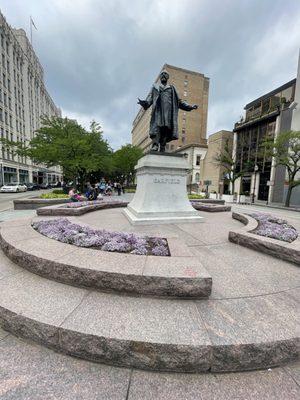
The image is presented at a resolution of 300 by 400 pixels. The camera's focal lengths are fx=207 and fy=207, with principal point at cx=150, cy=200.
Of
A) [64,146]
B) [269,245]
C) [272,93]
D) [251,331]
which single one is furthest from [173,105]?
[272,93]

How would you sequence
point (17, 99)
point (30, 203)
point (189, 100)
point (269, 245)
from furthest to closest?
1. point (189, 100)
2. point (17, 99)
3. point (30, 203)
4. point (269, 245)

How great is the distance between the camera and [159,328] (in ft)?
7.52

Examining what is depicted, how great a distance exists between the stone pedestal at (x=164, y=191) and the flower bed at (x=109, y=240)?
2.56 meters

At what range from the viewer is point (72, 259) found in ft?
11.0

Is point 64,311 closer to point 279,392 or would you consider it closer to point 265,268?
point 279,392

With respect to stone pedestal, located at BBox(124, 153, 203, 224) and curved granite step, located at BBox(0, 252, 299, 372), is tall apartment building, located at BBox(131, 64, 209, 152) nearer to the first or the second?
stone pedestal, located at BBox(124, 153, 203, 224)

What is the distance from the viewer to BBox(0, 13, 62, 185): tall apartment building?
139 feet

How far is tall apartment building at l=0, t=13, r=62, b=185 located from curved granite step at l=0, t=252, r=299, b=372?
37.7 metres

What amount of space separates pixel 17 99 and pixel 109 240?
60.2m

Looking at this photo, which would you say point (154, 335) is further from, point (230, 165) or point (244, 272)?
point (230, 165)

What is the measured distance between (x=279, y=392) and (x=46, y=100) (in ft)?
305

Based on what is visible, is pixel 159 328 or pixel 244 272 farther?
pixel 244 272

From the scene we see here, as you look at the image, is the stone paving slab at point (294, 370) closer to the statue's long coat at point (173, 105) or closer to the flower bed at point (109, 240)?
the flower bed at point (109, 240)

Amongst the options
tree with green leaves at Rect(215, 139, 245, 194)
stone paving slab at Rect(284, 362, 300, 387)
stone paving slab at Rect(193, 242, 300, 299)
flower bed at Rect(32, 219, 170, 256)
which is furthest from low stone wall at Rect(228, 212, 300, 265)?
tree with green leaves at Rect(215, 139, 245, 194)
